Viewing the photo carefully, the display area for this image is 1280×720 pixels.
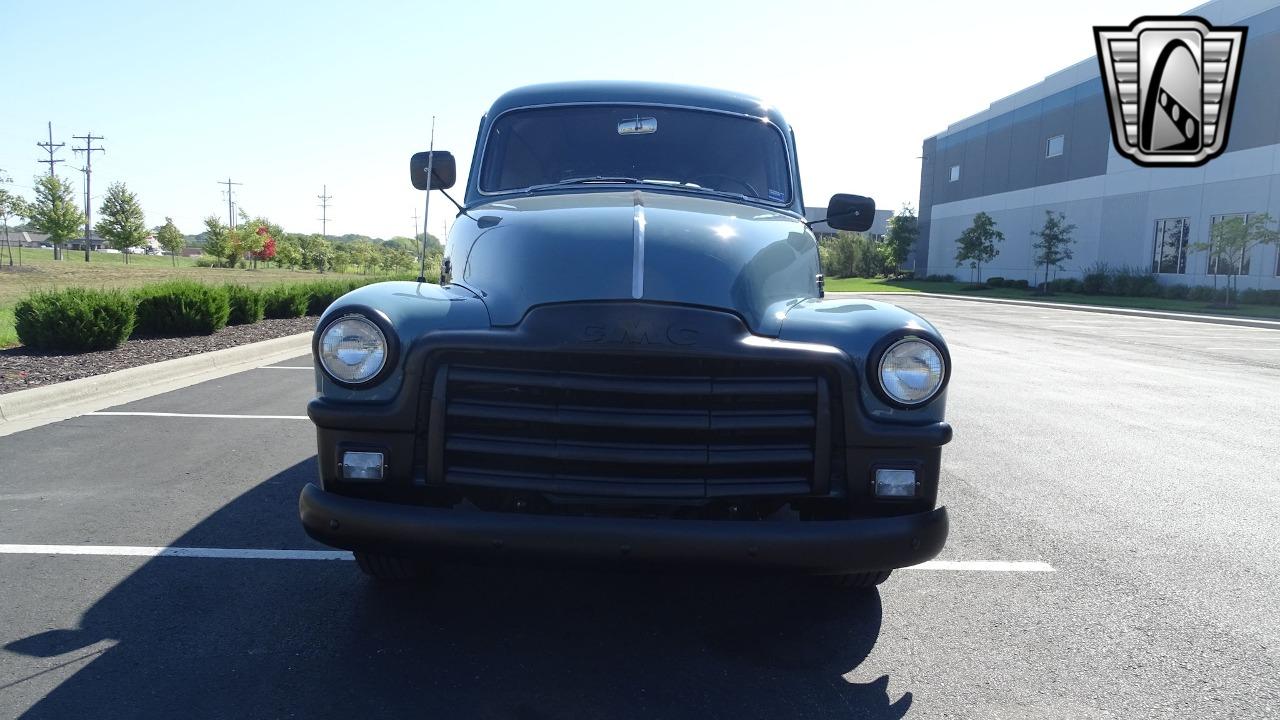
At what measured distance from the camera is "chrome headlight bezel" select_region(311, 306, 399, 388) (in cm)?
276

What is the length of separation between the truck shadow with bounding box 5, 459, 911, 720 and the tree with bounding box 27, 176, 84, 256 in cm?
5925

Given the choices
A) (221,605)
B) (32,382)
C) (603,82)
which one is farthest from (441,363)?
(32,382)

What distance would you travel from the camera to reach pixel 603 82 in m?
4.91

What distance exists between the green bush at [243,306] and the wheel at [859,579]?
12835mm

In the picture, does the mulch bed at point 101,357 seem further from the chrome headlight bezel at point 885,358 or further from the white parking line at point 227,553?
the chrome headlight bezel at point 885,358

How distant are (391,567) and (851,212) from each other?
10.8 feet

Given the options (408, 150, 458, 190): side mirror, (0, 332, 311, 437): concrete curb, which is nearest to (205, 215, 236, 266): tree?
(0, 332, 311, 437): concrete curb

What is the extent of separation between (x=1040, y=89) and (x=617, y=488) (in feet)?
159

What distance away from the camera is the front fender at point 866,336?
111 inches

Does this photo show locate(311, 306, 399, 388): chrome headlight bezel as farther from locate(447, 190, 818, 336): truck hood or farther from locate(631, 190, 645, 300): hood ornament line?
locate(631, 190, 645, 300): hood ornament line

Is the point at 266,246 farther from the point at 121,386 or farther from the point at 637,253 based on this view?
the point at 637,253

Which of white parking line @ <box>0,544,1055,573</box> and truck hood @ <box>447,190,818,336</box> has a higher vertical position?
truck hood @ <box>447,190,818,336</box>

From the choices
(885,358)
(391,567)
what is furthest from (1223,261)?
(391,567)

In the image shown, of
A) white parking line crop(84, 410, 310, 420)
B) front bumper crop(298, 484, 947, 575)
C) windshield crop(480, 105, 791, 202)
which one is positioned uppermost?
windshield crop(480, 105, 791, 202)
